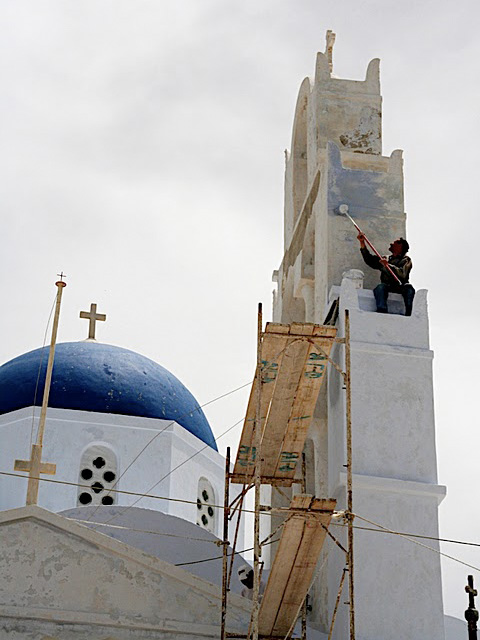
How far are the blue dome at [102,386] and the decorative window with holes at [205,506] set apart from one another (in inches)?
30.8

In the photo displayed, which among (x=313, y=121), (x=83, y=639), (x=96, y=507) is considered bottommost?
(x=83, y=639)

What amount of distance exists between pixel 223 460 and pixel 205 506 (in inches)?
37.8

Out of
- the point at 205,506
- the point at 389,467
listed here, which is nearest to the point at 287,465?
the point at 389,467

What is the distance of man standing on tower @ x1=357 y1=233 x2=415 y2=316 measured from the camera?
1659cm

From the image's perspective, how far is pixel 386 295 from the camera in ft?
54.5

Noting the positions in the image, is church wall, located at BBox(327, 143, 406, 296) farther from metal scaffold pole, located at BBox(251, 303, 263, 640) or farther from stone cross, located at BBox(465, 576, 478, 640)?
stone cross, located at BBox(465, 576, 478, 640)

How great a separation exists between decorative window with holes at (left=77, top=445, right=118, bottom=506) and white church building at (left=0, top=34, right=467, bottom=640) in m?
0.03

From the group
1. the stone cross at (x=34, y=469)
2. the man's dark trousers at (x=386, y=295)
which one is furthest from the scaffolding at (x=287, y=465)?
the stone cross at (x=34, y=469)

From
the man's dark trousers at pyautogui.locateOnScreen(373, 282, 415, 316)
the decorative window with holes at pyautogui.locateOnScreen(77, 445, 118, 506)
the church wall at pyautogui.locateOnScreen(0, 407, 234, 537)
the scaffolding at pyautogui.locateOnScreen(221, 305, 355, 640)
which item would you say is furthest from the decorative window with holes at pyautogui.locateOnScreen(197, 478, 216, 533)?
the man's dark trousers at pyautogui.locateOnScreen(373, 282, 415, 316)

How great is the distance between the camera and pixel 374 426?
50.8 ft

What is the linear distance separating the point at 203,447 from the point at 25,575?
6.96m

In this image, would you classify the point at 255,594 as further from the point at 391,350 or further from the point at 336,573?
the point at 391,350

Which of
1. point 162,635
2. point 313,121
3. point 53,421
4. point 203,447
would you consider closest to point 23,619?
point 162,635

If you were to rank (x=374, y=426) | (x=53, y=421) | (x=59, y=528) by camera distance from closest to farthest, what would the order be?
(x=59, y=528), (x=374, y=426), (x=53, y=421)
